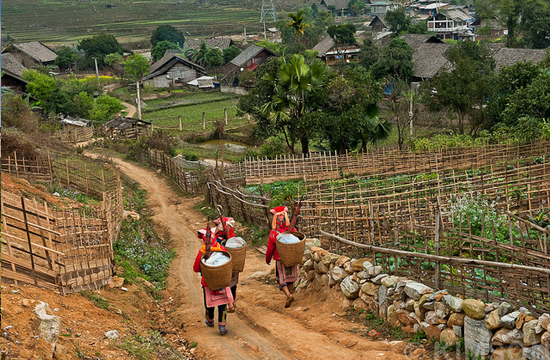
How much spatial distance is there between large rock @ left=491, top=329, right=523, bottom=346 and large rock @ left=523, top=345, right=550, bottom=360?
130 millimetres

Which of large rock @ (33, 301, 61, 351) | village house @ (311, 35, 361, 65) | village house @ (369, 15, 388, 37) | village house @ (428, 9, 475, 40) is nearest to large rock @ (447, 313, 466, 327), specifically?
large rock @ (33, 301, 61, 351)

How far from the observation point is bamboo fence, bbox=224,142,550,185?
16750 mm

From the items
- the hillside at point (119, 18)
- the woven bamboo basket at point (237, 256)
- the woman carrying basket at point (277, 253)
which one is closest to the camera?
the woven bamboo basket at point (237, 256)

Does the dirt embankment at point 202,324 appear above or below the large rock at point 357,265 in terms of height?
below

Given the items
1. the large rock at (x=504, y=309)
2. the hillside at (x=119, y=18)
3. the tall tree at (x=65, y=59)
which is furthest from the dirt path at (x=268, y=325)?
the hillside at (x=119, y=18)

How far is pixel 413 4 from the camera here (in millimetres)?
93188

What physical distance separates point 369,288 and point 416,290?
94 centimetres

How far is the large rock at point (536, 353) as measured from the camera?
5.47m

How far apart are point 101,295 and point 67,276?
2.19 feet

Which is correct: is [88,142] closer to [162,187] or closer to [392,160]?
[162,187]

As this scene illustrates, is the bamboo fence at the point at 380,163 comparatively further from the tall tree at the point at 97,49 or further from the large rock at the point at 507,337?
the tall tree at the point at 97,49

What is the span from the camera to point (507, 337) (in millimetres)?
5781

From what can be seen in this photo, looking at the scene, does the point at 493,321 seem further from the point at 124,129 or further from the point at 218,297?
the point at 124,129

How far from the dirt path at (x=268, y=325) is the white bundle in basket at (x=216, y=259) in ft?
3.47
